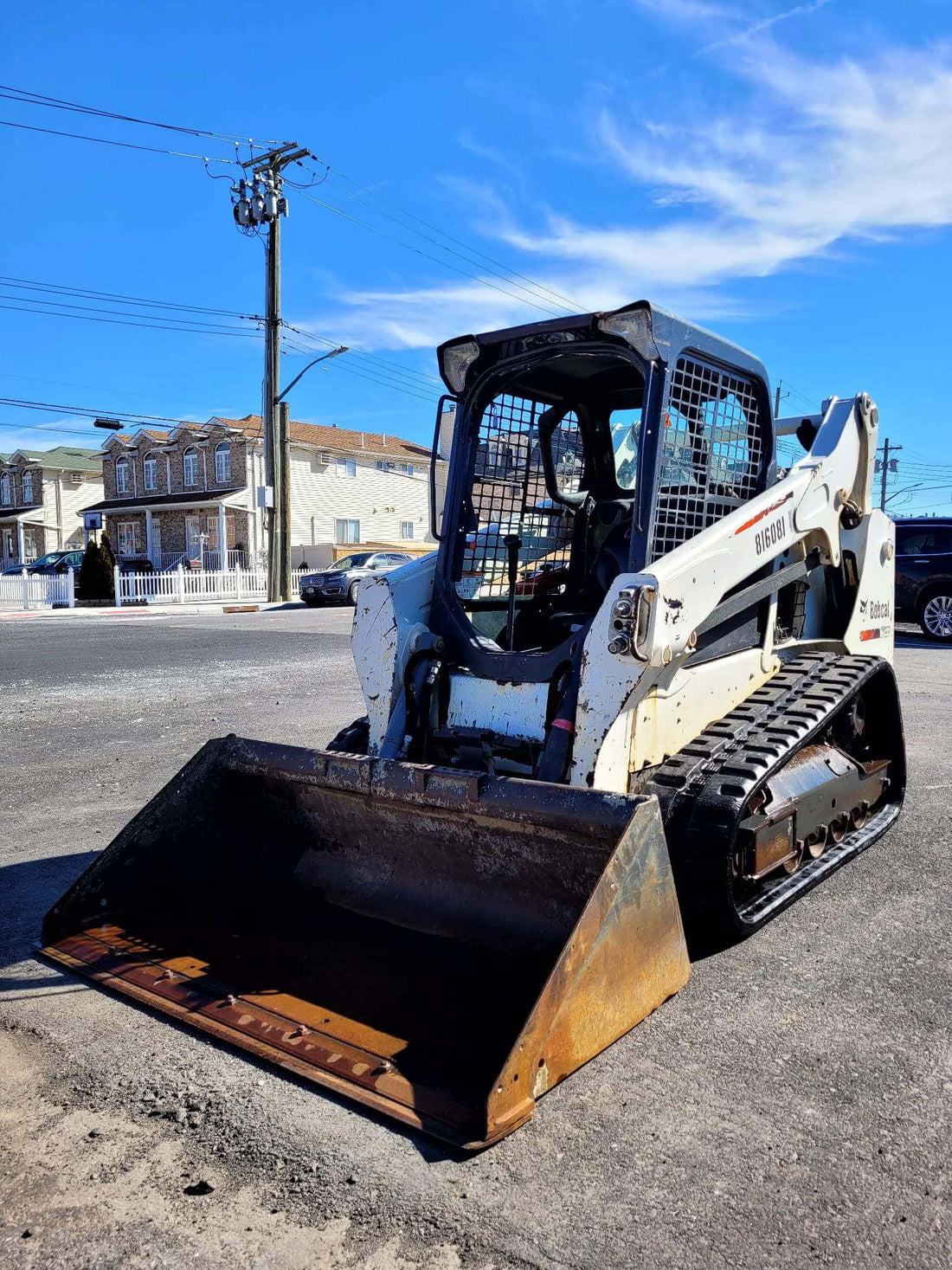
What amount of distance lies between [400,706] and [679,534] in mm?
1422

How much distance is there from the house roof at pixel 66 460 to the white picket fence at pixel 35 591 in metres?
25.5

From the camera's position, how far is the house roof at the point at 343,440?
44.5 meters

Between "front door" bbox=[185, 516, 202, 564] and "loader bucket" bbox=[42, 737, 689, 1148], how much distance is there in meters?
39.7

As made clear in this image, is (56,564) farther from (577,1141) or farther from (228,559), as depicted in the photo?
(577,1141)

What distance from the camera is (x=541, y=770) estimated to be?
154 inches

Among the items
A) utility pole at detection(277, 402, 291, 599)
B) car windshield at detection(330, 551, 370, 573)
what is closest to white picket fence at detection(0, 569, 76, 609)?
utility pole at detection(277, 402, 291, 599)

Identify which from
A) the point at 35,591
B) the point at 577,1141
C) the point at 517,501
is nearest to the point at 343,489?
the point at 35,591

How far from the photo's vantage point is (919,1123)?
2.80m

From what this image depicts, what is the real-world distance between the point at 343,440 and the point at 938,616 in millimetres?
36287

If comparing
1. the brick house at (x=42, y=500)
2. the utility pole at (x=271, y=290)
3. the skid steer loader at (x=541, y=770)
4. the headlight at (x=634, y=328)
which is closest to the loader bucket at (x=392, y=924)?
the skid steer loader at (x=541, y=770)

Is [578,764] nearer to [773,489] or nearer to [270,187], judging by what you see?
[773,489]

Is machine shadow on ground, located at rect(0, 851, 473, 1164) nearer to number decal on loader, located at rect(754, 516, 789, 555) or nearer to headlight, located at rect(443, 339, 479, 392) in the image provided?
number decal on loader, located at rect(754, 516, 789, 555)

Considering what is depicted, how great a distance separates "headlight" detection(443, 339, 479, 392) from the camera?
15.4ft

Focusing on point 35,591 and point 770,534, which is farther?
point 35,591
